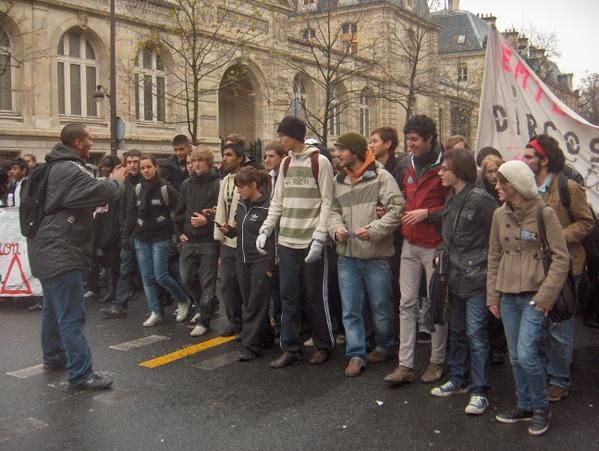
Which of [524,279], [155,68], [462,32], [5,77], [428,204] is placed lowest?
[524,279]

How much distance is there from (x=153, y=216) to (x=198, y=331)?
1.44m

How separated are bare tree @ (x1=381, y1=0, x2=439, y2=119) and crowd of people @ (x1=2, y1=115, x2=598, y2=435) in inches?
839

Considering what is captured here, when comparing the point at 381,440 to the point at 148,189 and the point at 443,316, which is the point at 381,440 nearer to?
the point at 443,316

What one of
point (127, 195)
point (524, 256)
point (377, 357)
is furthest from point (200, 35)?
point (524, 256)

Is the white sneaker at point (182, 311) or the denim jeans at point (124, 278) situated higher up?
the denim jeans at point (124, 278)

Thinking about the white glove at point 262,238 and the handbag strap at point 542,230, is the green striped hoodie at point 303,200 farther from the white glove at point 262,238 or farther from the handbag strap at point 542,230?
the handbag strap at point 542,230

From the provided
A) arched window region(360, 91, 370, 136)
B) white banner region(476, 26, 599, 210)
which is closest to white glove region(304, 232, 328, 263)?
white banner region(476, 26, 599, 210)

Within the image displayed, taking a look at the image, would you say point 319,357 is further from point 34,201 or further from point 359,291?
point 34,201

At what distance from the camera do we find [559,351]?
4793 millimetres

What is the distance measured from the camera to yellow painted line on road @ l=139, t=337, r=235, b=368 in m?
6.02

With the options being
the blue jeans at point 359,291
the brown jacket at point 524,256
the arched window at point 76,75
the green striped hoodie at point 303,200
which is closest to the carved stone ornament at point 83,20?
the arched window at point 76,75

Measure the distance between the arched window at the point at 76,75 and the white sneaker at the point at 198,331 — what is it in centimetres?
1693

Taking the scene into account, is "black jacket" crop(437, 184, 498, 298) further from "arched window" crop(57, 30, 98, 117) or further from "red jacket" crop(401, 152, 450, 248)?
"arched window" crop(57, 30, 98, 117)

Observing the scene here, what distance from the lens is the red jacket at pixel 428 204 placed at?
527 centimetres
